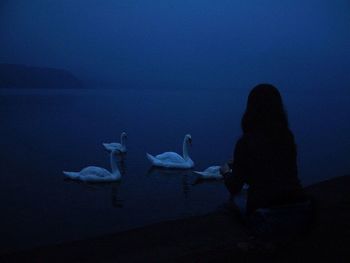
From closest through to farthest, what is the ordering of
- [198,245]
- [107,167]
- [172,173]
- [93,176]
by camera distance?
1. [198,245]
2. [93,176]
3. [172,173]
4. [107,167]

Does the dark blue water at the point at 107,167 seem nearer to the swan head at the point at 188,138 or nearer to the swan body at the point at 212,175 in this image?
the swan body at the point at 212,175

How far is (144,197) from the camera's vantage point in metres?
4.35

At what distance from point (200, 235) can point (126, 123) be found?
7809mm

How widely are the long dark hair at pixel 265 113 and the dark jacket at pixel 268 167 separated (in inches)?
1.2

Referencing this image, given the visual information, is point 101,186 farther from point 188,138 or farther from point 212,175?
point 188,138

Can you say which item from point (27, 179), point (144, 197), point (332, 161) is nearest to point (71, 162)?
point (27, 179)

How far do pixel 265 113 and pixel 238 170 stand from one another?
264 mm

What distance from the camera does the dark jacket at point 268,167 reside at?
1987 mm

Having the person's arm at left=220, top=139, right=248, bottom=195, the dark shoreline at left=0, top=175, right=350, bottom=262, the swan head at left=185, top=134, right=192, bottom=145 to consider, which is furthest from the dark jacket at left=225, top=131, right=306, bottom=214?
the swan head at left=185, top=134, right=192, bottom=145

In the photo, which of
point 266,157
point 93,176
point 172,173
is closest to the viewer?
point 266,157

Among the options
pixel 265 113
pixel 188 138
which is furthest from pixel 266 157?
pixel 188 138

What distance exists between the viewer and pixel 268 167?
2.00m

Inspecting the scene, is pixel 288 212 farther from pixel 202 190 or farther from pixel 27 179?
pixel 27 179

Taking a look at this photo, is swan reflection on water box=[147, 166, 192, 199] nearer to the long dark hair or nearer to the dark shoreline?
the dark shoreline
